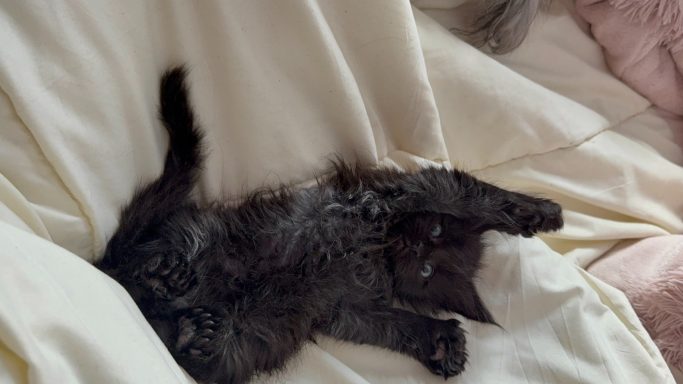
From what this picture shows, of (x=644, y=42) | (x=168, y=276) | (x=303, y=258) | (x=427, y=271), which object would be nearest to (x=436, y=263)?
(x=427, y=271)

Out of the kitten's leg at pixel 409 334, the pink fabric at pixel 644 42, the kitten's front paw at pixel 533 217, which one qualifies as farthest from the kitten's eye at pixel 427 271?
the pink fabric at pixel 644 42

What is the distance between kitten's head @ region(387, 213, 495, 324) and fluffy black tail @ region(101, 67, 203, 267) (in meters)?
0.48

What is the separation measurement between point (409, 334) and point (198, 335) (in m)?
0.47

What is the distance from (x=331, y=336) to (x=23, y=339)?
717 millimetres

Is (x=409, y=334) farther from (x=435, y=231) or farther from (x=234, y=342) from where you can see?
(x=234, y=342)

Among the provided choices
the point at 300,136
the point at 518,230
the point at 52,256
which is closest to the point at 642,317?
the point at 518,230

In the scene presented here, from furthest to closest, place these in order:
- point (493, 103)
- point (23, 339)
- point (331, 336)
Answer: point (493, 103), point (331, 336), point (23, 339)

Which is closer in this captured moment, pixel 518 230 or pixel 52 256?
pixel 52 256

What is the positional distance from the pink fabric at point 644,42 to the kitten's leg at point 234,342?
1.17 metres

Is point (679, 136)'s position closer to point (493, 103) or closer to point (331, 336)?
point (493, 103)

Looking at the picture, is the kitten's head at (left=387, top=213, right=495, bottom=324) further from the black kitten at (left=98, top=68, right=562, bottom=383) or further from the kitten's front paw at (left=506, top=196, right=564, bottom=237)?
the kitten's front paw at (left=506, top=196, right=564, bottom=237)

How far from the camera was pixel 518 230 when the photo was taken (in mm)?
1463

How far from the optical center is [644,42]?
1.74 m

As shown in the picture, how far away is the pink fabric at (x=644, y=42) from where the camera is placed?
1.70 m
